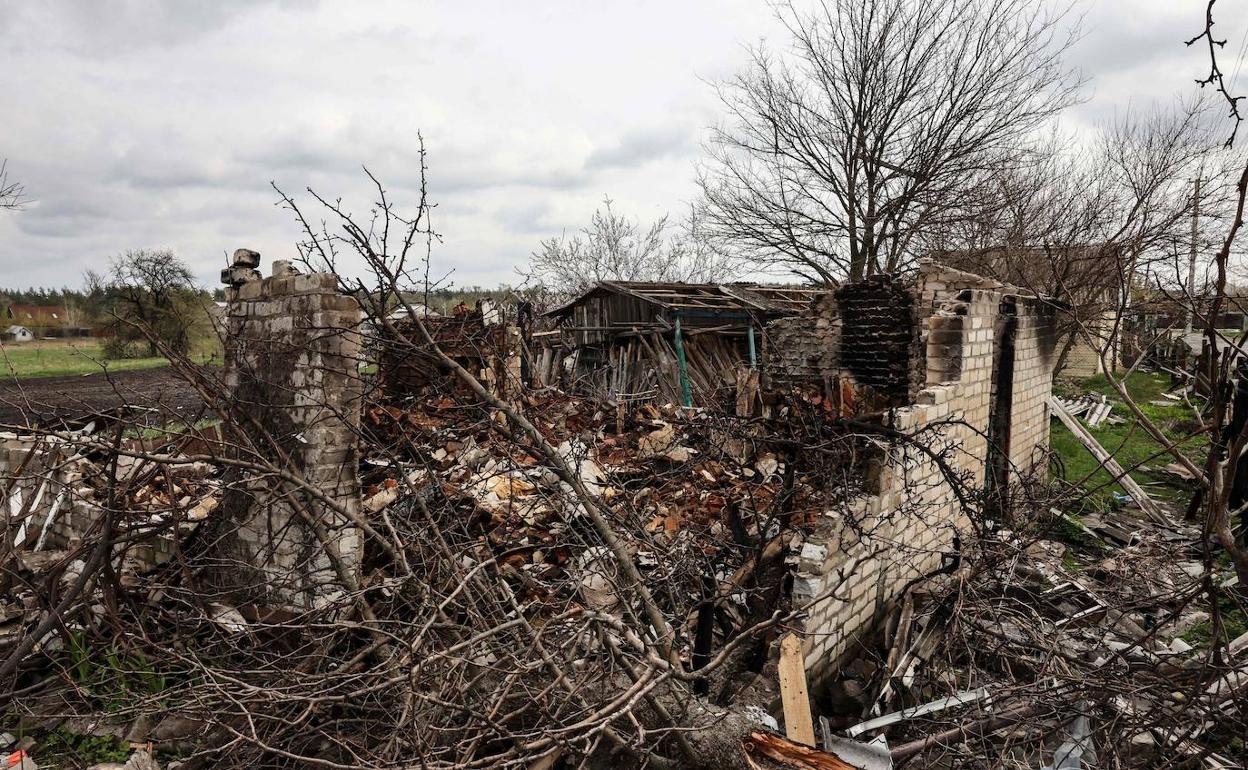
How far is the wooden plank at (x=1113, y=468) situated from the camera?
7647 millimetres

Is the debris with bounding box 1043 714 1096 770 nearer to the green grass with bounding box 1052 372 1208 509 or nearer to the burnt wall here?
the green grass with bounding box 1052 372 1208 509

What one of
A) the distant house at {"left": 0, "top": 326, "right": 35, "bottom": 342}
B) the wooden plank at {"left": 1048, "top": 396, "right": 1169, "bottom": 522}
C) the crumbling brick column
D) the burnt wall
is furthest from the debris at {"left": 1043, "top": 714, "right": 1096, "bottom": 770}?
the distant house at {"left": 0, "top": 326, "right": 35, "bottom": 342}

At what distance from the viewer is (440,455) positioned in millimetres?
6684

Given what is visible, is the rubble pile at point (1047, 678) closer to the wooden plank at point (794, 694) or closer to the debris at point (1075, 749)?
the debris at point (1075, 749)

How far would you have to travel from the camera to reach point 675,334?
471 inches

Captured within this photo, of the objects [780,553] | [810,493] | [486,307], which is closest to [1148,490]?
[810,493]

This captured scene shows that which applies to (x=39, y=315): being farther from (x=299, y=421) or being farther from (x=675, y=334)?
(x=299, y=421)

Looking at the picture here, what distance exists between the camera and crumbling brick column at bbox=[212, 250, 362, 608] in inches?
173

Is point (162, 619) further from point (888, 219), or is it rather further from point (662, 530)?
point (888, 219)

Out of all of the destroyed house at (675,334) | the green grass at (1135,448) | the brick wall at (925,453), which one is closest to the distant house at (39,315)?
the destroyed house at (675,334)

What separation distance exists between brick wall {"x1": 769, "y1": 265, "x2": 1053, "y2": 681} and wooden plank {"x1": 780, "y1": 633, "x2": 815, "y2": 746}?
202 millimetres

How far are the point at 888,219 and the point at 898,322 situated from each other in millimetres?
7420

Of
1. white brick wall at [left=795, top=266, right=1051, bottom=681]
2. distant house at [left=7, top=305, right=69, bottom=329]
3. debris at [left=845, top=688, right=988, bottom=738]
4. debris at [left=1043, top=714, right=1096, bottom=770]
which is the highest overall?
distant house at [left=7, top=305, right=69, bottom=329]

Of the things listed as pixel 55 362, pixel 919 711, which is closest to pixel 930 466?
pixel 919 711
